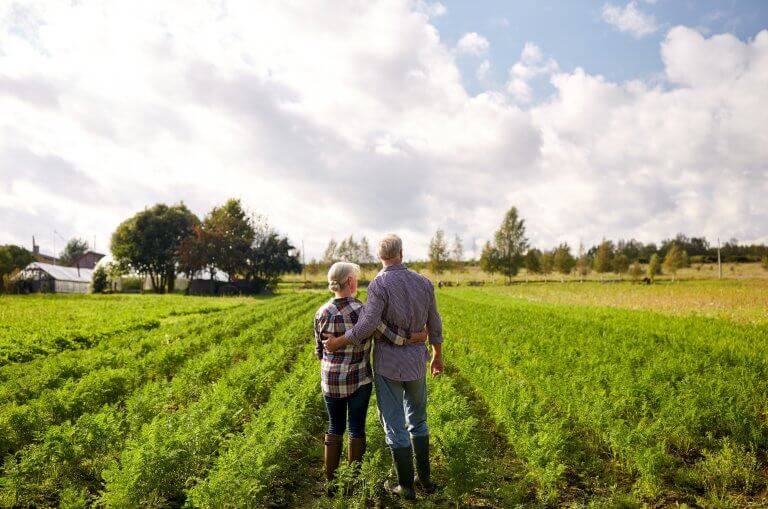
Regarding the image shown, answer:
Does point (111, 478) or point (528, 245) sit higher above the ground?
point (528, 245)

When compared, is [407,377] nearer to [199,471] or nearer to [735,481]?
[199,471]

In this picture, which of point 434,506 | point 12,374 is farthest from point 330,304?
point 12,374

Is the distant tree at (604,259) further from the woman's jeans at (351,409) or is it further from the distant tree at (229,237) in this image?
the woman's jeans at (351,409)

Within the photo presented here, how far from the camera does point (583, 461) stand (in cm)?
540

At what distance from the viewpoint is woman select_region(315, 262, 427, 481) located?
4250mm

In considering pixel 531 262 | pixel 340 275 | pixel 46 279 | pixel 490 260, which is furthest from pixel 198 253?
pixel 340 275

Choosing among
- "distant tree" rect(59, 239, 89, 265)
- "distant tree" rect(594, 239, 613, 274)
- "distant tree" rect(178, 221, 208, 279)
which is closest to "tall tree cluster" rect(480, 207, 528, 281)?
"distant tree" rect(594, 239, 613, 274)

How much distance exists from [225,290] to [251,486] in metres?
45.8

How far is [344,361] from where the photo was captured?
167 inches

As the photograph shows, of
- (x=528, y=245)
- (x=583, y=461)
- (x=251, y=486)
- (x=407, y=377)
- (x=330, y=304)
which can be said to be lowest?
(x=583, y=461)

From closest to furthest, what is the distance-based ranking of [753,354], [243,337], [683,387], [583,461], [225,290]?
[583,461]
[683,387]
[753,354]
[243,337]
[225,290]

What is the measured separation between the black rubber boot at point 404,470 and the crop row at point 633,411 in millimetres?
1287

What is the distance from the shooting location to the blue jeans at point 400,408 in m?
4.18

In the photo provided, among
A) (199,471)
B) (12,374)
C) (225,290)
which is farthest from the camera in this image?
(225,290)
